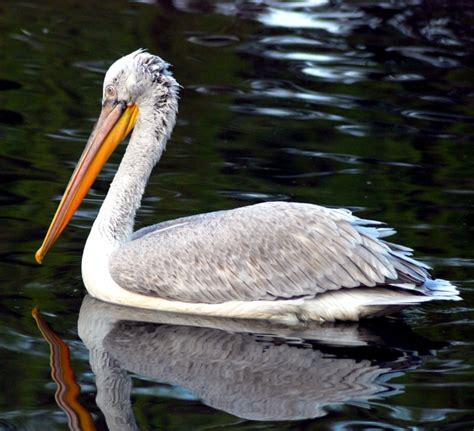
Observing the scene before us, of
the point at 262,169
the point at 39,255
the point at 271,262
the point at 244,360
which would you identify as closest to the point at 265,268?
the point at 271,262

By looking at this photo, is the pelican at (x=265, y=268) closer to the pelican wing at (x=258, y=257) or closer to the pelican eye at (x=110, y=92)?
the pelican wing at (x=258, y=257)

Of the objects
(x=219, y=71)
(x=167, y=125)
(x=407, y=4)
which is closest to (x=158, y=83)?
(x=167, y=125)

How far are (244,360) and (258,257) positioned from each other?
747 millimetres

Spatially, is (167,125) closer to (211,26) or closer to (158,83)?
(158,83)

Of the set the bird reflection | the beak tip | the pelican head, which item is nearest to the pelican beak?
the pelican head

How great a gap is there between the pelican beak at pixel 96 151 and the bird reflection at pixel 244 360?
1.81 feet

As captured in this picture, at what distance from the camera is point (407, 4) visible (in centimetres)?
1302

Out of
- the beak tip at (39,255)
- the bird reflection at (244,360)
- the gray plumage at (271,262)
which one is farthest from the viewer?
the beak tip at (39,255)

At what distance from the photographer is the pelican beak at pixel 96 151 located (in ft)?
21.3

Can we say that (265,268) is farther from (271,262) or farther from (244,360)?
(244,360)

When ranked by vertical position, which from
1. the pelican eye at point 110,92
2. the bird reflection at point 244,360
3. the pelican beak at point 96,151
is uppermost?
the pelican eye at point 110,92

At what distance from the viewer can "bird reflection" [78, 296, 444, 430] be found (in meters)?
4.99

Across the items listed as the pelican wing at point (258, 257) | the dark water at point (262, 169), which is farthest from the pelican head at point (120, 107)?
the pelican wing at point (258, 257)

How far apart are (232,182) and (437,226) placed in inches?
55.6
